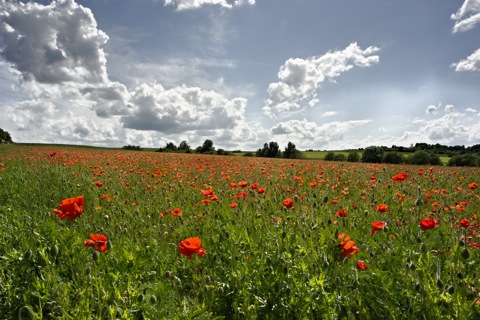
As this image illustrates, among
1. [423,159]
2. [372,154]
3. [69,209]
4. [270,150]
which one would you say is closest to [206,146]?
[270,150]

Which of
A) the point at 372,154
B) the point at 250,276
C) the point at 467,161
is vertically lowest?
the point at 250,276

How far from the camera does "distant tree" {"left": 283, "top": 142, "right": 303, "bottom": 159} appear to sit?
57325 millimetres

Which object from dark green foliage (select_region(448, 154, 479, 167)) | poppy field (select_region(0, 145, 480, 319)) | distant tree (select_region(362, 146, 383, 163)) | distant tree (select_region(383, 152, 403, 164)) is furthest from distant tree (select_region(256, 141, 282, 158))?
poppy field (select_region(0, 145, 480, 319))

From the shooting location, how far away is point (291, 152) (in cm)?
5934

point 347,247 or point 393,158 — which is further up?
point 393,158

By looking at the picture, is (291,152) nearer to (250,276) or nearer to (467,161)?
(467,161)

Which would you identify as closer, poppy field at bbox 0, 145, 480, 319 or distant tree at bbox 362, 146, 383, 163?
poppy field at bbox 0, 145, 480, 319

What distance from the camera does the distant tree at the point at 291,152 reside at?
57.3m

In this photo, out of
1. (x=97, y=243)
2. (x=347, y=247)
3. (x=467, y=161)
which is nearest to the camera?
(x=347, y=247)

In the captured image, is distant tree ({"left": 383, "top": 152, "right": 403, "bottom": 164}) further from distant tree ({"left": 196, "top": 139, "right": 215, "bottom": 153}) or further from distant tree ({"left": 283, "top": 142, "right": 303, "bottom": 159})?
distant tree ({"left": 196, "top": 139, "right": 215, "bottom": 153})

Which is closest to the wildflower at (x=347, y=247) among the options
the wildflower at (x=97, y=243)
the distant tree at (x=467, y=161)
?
the wildflower at (x=97, y=243)

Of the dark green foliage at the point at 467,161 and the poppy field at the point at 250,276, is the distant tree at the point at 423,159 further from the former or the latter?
the poppy field at the point at 250,276

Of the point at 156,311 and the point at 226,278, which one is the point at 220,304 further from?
the point at 156,311

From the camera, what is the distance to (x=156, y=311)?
2051mm
